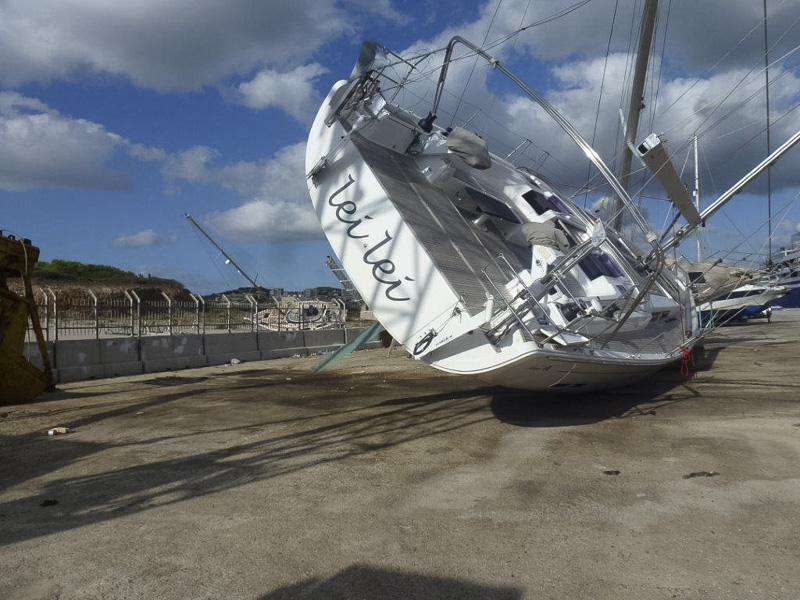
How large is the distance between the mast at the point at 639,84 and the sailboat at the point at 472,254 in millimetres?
5013

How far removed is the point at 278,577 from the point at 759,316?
41548mm

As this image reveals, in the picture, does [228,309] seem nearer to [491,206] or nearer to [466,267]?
[491,206]

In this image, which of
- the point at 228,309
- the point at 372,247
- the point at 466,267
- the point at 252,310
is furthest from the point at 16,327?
the point at 252,310

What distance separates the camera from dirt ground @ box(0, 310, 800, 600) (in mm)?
4250

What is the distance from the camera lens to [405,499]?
596 centimetres

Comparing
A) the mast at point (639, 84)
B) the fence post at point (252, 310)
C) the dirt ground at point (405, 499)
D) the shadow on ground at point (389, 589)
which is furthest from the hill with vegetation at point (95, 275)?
the shadow on ground at point (389, 589)

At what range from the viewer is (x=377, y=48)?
10469 millimetres

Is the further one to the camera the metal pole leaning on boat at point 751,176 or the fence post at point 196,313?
the fence post at point 196,313

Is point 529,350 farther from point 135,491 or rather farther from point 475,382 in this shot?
point 475,382

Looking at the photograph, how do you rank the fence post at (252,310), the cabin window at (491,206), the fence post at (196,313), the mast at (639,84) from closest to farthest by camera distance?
the cabin window at (491,206) → the mast at (639,84) → the fence post at (196,313) → the fence post at (252,310)

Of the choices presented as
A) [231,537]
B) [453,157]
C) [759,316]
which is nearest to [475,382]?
[453,157]

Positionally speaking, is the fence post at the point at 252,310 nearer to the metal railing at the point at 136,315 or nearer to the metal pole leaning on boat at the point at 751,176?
the metal railing at the point at 136,315

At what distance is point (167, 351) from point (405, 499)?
523 inches

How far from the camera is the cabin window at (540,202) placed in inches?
533
